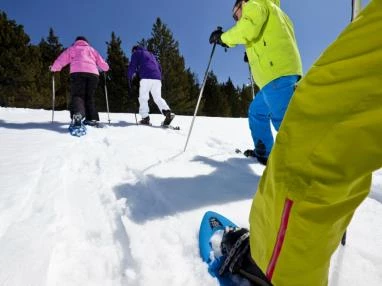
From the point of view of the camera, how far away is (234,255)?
134 centimetres

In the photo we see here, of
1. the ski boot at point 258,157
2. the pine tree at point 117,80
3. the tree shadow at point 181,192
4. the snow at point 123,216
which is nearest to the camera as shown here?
the snow at point 123,216

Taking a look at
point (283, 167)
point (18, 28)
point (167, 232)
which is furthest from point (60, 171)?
point (18, 28)

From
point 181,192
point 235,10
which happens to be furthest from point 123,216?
point 235,10

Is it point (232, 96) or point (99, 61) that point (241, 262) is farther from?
point (232, 96)

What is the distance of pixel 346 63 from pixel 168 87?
1345 inches

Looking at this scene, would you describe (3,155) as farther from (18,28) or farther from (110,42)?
(110,42)

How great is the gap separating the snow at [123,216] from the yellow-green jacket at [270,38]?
107 centimetres

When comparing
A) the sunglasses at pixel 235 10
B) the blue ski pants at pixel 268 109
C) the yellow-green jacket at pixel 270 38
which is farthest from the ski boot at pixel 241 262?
the sunglasses at pixel 235 10

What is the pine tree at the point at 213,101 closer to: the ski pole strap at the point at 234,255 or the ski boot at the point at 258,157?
the ski boot at the point at 258,157

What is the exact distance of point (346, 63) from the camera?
80 centimetres

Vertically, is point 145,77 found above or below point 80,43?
below

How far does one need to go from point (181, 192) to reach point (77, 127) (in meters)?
3.70

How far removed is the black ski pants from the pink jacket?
13cm

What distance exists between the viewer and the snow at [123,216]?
140 centimetres
